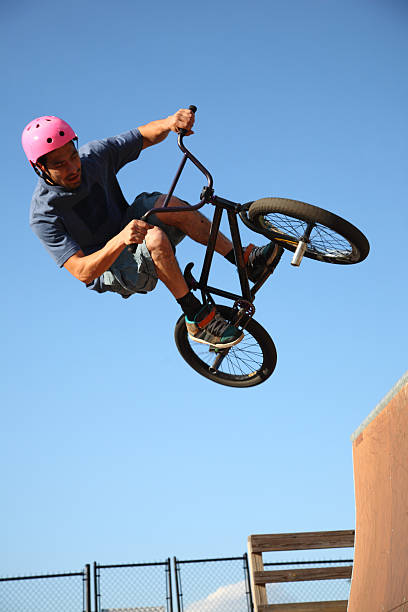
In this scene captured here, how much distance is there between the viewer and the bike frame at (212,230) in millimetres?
6078

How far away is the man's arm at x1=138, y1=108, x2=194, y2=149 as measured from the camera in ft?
20.5

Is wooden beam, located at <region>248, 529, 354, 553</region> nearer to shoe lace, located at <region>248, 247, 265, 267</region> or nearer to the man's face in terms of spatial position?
shoe lace, located at <region>248, 247, 265, 267</region>

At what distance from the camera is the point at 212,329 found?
6504 mm

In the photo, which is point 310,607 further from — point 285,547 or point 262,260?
point 262,260

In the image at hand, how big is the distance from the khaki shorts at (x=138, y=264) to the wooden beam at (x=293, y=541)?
218 inches

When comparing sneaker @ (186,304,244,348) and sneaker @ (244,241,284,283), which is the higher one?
sneaker @ (244,241,284,283)

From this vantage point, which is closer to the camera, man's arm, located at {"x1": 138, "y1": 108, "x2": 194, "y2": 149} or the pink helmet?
the pink helmet

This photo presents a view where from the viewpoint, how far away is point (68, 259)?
621cm

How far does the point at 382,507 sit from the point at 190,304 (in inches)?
93.0

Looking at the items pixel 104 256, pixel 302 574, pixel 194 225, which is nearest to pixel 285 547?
pixel 302 574

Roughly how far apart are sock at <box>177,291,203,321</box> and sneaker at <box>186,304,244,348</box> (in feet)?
0.13

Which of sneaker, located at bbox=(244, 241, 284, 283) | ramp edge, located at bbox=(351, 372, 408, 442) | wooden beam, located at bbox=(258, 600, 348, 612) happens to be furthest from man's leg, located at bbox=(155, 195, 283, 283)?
wooden beam, located at bbox=(258, 600, 348, 612)

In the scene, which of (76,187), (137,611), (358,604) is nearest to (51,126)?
(76,187)

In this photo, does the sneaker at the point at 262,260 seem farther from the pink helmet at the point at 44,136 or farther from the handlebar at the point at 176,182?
the pink helmet at the point at 44,136
